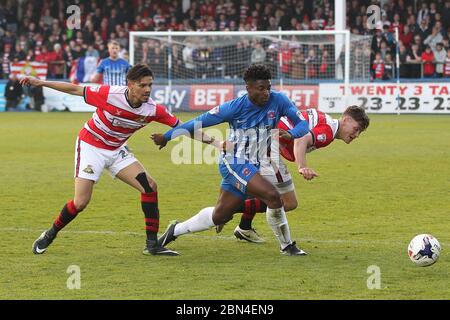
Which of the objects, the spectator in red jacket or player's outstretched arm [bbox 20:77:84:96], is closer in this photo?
player's outstretched arm [bbox 20:77:84:96]

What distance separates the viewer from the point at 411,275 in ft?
27.6

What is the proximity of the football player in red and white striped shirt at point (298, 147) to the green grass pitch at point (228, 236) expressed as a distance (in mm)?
289

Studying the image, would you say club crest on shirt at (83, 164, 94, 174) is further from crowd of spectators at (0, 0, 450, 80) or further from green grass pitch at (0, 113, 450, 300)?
crowd of spectators at (0, 0, 450, 80)

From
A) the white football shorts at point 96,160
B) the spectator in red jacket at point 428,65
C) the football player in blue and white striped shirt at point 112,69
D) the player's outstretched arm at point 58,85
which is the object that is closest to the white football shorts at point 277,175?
the white football shorts at point 96,160

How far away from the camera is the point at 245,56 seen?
3356cm

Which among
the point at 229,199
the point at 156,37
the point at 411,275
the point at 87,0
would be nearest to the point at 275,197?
the point at 229,199

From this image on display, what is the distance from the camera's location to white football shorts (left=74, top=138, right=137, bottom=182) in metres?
9.70

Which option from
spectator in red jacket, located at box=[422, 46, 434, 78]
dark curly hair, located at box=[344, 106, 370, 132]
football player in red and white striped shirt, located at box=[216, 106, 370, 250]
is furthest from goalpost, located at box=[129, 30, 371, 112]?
dark curly hair, located at box=[344, 106, 370, 132]

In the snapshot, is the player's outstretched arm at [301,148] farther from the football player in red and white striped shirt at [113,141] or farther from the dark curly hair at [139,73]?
the dark curly hair at [139,73]

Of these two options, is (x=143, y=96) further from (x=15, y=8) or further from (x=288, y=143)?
(x=15, y=8)

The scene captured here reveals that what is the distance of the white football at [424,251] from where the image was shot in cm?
862

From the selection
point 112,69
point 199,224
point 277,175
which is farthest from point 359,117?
point 112,69

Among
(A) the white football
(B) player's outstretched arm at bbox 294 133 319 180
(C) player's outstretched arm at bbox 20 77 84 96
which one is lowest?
(A) the white football

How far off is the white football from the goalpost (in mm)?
22727
